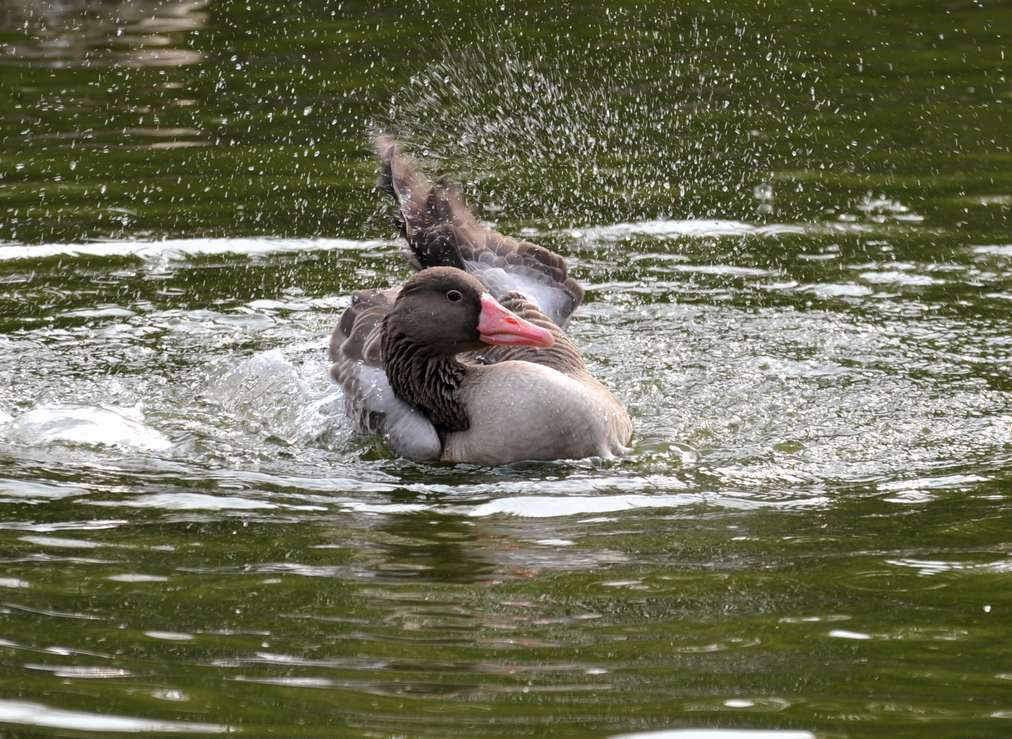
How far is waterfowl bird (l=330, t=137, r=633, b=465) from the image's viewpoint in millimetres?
8312

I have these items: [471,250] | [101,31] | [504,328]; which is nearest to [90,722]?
[504,328]

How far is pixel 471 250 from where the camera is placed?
33.0 ft

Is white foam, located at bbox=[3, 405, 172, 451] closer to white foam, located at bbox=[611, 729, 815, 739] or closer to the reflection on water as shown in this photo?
white foam, located at bbox=[611, 729, 815, 739]

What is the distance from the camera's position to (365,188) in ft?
43.4

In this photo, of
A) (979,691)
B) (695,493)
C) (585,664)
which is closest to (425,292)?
(695,493)

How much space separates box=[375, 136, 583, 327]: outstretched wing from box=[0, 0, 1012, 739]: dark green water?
0.54m

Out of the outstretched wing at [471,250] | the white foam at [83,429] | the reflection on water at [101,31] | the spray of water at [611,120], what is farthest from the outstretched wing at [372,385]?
the reflection on water at [101,31]

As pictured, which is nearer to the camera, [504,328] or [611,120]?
[504,328]

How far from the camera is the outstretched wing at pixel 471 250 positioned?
987 centimetres

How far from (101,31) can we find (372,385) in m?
10.4

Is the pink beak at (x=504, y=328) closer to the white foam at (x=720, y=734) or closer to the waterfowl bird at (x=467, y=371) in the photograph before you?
the waterfowl bird at (x=467, y=371)

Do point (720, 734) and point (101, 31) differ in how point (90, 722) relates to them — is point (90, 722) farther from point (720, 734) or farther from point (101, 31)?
point (101, 31)

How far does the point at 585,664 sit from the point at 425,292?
383 cm

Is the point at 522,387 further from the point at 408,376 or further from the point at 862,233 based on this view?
the point at 862,233
